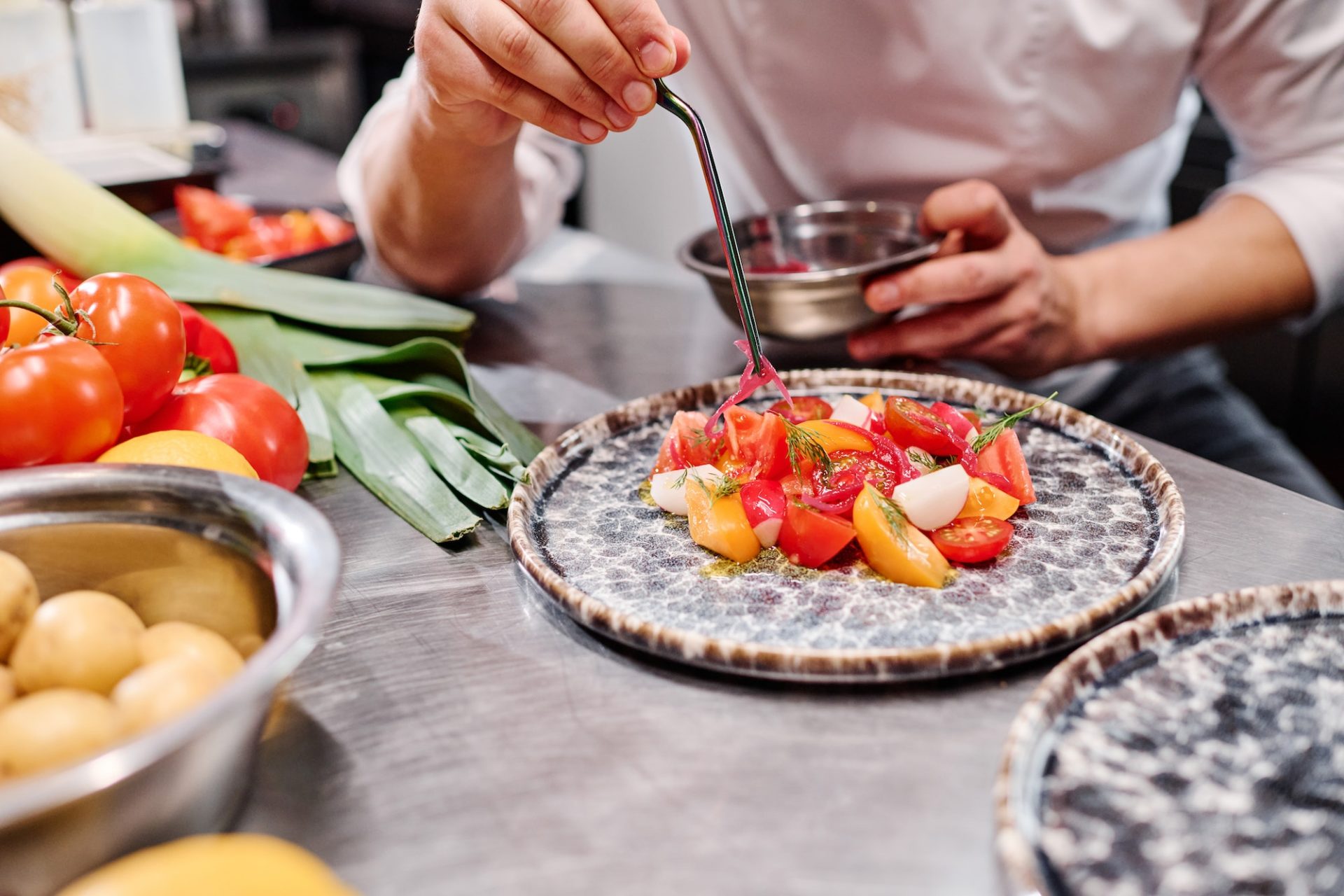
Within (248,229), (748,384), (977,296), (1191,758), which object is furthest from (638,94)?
(248,229)

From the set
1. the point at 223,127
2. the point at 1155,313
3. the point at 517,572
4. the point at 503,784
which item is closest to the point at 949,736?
the point at 503,784

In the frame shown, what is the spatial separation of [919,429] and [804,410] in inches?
6.0

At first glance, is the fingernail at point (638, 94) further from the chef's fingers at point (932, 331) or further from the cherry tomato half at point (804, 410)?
the chef's fingers at point (932, 331)

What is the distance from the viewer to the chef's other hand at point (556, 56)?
100 cm

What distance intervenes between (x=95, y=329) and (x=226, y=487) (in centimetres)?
36

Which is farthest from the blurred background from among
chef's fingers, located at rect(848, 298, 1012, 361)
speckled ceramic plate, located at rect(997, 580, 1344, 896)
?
speckled ceramic plate, located at rect(997, 580, 1344, 896)

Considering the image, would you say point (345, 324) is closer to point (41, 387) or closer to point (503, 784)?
point (41, 387)

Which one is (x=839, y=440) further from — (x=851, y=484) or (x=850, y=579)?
(x=850, y=579)

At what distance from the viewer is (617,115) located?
43.3 inches

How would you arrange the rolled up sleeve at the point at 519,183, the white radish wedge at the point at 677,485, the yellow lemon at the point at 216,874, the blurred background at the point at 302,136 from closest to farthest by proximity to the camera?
the yellow lemon at the point at 216,874 < the white radish wedge at the point at 677,485 < the rolled up sleeve at the point at 519,183 < the blurred background at the point at 302,136

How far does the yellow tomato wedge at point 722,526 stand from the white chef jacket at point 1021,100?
101 centimetres

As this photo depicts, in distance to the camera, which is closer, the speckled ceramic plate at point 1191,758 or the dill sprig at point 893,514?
the speckled ceramic plate at point 1191,758

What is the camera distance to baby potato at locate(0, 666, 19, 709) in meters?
0.67

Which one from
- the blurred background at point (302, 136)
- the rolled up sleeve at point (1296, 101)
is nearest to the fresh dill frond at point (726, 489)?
the rolled up sleeve at point (1296, 101)
